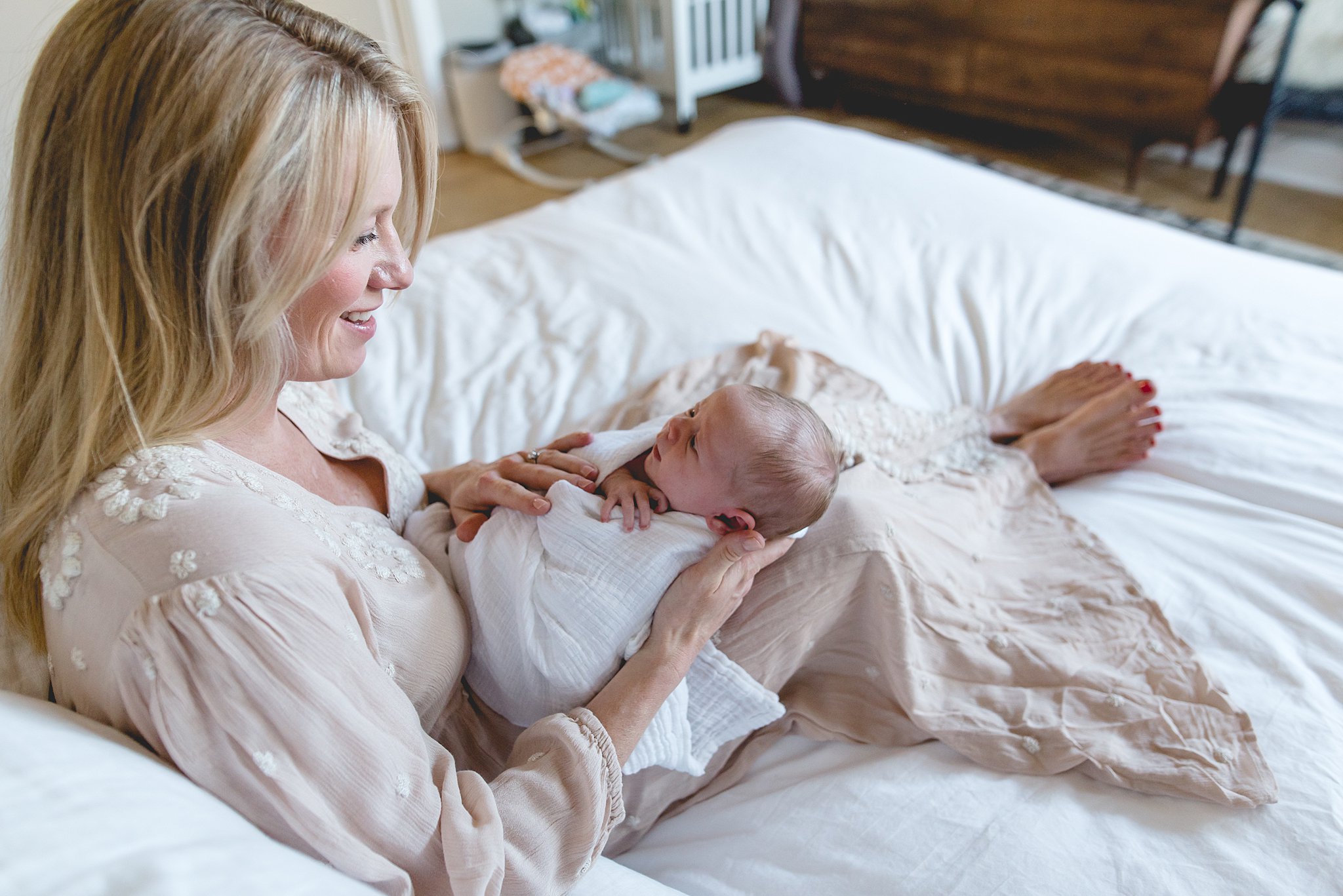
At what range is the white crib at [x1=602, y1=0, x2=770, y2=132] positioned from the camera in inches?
155

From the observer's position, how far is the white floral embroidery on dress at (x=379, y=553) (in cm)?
94

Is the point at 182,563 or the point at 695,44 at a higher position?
the point at 182,563

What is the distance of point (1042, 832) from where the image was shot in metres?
0.92

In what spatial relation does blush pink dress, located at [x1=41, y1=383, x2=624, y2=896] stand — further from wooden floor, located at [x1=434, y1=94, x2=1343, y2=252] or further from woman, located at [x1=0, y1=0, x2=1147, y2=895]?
wooden floor, located at [x1=434, y1=94, x2=1343, y2=252]

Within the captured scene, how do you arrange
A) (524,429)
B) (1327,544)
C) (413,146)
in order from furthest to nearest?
(524,429), (1327,544), (413,146)

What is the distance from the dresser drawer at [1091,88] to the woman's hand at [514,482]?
9.31 ft

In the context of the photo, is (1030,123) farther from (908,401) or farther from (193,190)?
(193,190)

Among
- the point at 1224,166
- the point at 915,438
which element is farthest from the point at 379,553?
the point at 1224,166

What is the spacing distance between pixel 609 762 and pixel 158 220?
25.4 inches

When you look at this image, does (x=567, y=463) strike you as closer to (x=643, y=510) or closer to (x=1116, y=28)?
(x=643, y=510)

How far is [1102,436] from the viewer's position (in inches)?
54.6

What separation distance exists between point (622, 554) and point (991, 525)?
61 centimetres

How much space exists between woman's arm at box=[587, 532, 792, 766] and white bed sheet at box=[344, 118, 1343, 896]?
20 centimetres

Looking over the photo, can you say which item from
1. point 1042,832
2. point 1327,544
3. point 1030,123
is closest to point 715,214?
point 1327,544
